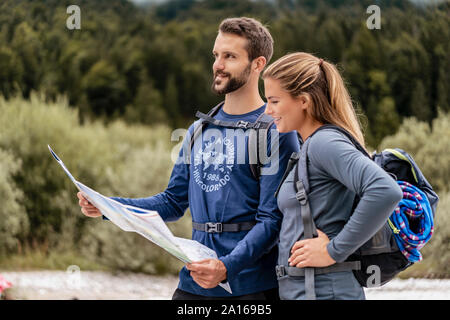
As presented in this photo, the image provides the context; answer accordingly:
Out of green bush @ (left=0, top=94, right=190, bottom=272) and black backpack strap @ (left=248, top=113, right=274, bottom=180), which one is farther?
green bush @ (left=0, top=94, right=190, bottom=272)

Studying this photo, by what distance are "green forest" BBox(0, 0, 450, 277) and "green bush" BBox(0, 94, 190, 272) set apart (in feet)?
0.05

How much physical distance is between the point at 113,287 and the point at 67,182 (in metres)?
1.76

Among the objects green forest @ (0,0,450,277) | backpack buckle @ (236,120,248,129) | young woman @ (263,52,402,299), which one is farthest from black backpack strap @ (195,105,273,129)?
green forest @ (0,0,450,277)

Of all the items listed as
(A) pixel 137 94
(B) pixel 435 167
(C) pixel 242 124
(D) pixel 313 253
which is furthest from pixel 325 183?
(A) pixel 137 94

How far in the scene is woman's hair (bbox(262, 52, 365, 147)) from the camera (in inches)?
72.1

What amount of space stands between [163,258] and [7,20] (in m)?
3.98

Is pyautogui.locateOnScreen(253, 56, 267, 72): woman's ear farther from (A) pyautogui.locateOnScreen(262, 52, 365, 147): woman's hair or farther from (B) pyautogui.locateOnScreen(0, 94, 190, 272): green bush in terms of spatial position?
(B) pyautogui.locateOnScreen(0, 94, 190, 272): green bush

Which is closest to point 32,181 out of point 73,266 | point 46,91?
point 73,266

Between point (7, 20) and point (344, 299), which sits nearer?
point (344, 299)

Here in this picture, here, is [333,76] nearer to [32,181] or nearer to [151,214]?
[151,214]

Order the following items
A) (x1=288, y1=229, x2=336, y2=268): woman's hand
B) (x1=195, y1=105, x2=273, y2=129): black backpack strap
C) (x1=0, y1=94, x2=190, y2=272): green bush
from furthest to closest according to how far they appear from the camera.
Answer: (x1=0, y1=94, x2=190, y2=272): green bush < (x1=195, y1=105, x2=273, y2=129): black backpack strap < (x1=288, y1=229, x2=336, y2=268): woman's hand

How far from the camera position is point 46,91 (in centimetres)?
1098

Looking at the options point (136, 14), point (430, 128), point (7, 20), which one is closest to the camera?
point (7, 20)

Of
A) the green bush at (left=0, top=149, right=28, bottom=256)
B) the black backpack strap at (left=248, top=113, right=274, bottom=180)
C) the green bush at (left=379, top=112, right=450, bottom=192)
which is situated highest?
the black backpack strap at (left=248, top=113, right=274, bottom=180)
